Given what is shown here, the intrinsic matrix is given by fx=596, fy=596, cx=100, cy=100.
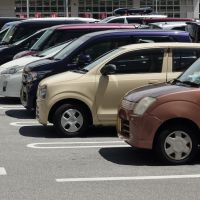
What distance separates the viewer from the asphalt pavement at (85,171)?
6516mm

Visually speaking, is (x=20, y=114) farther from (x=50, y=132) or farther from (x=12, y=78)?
(x=50, y=132)

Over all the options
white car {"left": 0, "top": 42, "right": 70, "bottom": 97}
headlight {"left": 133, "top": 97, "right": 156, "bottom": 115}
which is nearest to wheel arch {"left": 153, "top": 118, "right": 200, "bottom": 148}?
headlight {"left": 133, "top": 97, "right": 156, "bottom": 115}

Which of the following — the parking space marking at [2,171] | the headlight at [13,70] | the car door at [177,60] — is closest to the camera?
the parking space marking at [2,171]

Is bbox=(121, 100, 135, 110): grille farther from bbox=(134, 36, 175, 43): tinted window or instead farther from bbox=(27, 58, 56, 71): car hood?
bbox=(27, 58, 56, 71): car hood

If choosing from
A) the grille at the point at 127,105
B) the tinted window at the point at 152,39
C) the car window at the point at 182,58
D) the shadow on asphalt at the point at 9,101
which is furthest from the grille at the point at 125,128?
the shadow on asphalt at the point at 9,101

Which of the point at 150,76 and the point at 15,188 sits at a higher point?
the point at 150,76

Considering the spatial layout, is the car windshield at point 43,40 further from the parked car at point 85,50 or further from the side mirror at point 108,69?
the side mirror at point 108,69

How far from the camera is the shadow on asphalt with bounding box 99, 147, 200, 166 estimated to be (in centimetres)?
813

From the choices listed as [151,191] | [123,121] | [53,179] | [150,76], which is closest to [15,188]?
[53,179]

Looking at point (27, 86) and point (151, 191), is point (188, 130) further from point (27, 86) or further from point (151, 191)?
point (27, 86)

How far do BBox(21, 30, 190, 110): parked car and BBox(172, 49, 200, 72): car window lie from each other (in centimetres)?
147

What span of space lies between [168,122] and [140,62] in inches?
105

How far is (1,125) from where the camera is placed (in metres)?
11.6

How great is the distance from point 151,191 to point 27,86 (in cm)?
584
